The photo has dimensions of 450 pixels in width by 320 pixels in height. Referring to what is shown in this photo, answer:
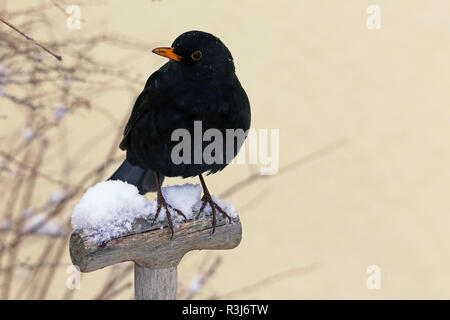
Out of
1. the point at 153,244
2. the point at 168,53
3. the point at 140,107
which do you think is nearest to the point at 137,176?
the point at 140,107

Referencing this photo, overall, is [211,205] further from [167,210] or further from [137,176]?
[137,176]

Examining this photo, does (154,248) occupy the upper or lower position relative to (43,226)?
lower

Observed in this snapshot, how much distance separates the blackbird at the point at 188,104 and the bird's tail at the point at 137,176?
27 cm

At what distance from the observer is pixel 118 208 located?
8.82 ft

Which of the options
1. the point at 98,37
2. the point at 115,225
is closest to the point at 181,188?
the point at 115,225

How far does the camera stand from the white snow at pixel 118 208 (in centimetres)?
258

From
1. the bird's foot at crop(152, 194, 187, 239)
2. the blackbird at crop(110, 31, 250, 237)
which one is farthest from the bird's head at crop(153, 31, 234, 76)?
the bird's foot at crop(152, 194, 187, 239)

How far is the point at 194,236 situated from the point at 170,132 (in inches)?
18.5

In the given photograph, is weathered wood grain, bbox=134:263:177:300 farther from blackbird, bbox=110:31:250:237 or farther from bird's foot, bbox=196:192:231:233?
bird's foot, bbox=196:192:231:233

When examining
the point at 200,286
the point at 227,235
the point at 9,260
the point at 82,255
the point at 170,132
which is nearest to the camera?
the point at 82,255

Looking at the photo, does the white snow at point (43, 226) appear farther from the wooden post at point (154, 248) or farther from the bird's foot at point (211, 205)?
the bird's foot at point (211, 205)

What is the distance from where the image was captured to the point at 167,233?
9.02 ft

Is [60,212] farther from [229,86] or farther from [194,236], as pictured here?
[229,86]

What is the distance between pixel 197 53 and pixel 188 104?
8.2 inches
